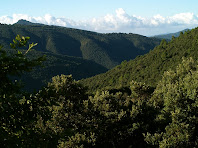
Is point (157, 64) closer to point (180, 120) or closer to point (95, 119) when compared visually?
point (180, 120)

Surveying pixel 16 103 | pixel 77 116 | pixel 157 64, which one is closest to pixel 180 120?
pixel 77 116

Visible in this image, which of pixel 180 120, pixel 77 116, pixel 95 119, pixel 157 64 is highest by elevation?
pixel 157 64

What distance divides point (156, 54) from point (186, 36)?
2177 cm

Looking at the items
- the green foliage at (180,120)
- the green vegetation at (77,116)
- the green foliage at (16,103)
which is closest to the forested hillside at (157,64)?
the green foliage at (180,120)

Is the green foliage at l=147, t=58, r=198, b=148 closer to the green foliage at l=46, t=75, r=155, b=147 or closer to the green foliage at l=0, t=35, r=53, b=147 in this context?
the green foliage at l=46, t=75, r=155, b=147

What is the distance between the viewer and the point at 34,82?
163500 mm

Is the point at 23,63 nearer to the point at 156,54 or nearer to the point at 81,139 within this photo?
the point at 81,139

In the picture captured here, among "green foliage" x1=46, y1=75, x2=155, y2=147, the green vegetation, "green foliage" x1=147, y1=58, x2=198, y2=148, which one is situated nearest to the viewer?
the green vegetation

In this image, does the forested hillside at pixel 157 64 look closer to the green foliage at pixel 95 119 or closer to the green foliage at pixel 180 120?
the green foliage at pixel 180 120

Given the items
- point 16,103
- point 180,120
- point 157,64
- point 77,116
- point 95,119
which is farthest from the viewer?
point 157,64

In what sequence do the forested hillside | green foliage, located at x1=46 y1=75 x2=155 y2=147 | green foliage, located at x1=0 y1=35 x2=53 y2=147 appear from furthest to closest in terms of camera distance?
the forested hillside → green foliage, located at x1=46 y1=75 x2=155 y2=147 → green foliage, located at x1=0 y1=35 x2=53 y2=147

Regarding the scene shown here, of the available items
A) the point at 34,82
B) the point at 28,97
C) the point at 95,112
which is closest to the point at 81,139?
the point at 95,112

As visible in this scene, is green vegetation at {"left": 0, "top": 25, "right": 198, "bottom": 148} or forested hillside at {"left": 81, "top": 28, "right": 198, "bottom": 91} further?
forested hillside at {"left": 81, "top": 28, "right": 198, "bottom": 91}

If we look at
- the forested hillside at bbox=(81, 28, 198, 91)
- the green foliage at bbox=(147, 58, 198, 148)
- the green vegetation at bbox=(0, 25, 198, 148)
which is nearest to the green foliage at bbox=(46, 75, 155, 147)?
the green vegetation at bbox=(0, 25, 198, 148)
